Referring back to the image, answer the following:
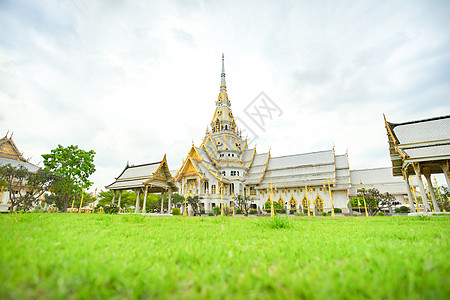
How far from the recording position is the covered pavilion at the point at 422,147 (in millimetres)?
13633

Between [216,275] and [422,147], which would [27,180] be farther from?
[422,147]

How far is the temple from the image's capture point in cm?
2892

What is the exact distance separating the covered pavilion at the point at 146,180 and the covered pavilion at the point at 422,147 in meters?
20.8

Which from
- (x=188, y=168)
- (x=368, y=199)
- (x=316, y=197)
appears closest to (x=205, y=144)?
(x=188, y=168)

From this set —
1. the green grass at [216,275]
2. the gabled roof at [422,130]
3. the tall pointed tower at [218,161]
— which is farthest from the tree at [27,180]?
the gabled roof at [422,130]

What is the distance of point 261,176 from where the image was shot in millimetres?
33406

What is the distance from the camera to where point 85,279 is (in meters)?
1.43

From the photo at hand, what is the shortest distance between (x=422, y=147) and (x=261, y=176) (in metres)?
20.8

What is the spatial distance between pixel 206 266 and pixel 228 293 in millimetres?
586

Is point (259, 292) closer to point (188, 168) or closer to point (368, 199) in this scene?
point (368, 199)

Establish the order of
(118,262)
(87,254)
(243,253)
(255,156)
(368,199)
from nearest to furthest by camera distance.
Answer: (118,262)
(87,254)
(243,253)
(368,199)
(255,156)

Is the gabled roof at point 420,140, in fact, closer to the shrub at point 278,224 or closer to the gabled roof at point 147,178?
the shrub at point 278,224

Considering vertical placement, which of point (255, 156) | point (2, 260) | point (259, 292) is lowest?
point (259, 292)

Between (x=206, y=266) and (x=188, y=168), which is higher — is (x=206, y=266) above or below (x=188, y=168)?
below
